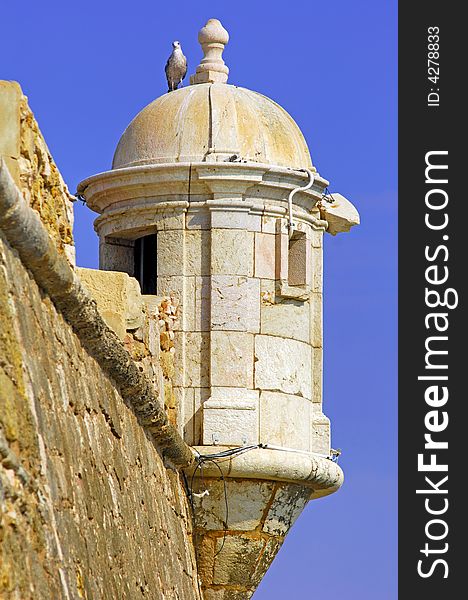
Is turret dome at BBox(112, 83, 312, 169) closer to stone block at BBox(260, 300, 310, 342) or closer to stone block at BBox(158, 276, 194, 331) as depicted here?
stone block at BBox(158, 276, 194, 331)

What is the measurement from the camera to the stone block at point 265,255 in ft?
45.0

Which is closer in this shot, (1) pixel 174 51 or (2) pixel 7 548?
(2) pixel 7 548

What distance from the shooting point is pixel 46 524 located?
7.05m

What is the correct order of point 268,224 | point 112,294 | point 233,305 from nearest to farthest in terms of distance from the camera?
point 112,294 → point 233,305 → point 268,224

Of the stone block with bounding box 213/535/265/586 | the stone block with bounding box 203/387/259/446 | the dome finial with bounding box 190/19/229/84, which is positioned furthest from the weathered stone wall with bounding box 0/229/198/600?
the dome finial with bounding box 190/19/229/84

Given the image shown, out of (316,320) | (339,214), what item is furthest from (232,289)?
(339,214)

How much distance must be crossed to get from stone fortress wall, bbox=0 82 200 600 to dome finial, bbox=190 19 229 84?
129 inches

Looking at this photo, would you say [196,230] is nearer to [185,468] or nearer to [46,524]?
[185,468]

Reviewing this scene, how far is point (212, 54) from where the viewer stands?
14438 mm

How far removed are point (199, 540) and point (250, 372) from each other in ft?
4.32

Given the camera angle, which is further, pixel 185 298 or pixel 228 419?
pixel 185 298

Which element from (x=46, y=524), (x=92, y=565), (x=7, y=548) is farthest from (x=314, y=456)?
(x=7, y=548)

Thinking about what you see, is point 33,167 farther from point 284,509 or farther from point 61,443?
point 284,509

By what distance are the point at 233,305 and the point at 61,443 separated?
19.2ft
